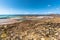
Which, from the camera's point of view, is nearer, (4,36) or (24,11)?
(4,36)

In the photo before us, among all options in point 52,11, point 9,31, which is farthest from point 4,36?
point 52,11

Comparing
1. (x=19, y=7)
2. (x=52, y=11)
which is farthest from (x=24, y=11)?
(x=52, y=11)

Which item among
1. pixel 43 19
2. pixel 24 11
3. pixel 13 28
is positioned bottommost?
pixel 13 28

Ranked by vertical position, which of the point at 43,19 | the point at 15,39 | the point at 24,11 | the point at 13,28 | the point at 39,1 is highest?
the point at 39,1

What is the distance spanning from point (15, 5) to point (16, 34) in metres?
0.53

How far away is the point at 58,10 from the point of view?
222 cm

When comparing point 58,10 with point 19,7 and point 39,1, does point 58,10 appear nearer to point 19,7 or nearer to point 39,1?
point 39,1

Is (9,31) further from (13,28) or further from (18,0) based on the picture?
(18,0)

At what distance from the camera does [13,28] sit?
2139 mm

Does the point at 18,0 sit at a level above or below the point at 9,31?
above

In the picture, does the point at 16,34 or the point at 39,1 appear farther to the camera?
the point at 39,1

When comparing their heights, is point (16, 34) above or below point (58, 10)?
below

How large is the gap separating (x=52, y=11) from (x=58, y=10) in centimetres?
11

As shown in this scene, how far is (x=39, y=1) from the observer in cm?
224
